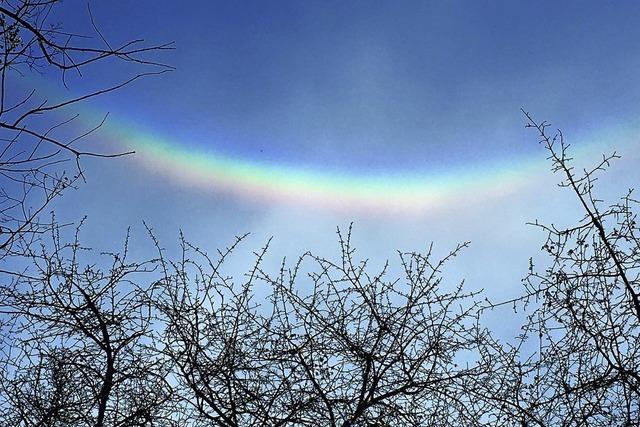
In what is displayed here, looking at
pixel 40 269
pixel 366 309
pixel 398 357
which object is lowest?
pixel 398 357

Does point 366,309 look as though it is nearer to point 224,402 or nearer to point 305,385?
point 305,385

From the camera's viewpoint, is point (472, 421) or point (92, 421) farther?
point (92, 421)

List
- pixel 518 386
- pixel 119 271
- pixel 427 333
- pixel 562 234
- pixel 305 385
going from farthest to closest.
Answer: pixel 119 271
pixel 427 333
pixel 305 385
pixel 518 386
pixel 562 234

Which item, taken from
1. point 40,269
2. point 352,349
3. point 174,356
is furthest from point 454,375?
point 40,269

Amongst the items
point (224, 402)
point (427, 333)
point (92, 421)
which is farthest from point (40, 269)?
point (427, 333)

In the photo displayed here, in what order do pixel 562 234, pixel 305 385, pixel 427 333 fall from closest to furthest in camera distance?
pixel 562 234
pixel 305 385
pixel 427 333

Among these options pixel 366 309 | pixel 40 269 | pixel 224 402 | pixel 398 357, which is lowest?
pixel 224 402

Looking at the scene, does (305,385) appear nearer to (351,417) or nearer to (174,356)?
(351,417)

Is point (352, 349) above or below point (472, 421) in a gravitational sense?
above

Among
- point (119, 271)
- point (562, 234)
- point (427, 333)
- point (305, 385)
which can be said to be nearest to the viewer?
point (562, 234)
